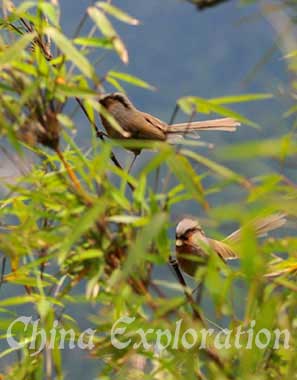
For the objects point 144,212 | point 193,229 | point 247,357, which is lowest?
point 247,357

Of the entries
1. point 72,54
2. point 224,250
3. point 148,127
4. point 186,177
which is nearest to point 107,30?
point 72,54

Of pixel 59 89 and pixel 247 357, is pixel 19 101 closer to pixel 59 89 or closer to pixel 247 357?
pixel 59 89

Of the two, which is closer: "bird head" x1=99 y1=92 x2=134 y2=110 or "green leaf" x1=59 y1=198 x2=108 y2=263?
"green leaf" x1=59 y1=198 x2=108 y2=263

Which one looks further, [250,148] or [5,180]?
[5,180]

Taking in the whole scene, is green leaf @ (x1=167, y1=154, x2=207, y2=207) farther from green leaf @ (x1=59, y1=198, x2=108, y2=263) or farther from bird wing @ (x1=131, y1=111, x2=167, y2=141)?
bird wing @ (x1=131, y1=111, x2=167, y2=141)

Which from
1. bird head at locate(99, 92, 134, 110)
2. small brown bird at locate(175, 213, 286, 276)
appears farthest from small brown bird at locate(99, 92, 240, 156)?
Result: small brown bird at locate(175, 213, 286, 276)

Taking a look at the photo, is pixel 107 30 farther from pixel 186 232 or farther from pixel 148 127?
pixel 186 232

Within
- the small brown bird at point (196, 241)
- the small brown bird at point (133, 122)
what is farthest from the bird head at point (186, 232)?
the small brown bird at point (133, 122)

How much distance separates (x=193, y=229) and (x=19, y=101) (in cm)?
53

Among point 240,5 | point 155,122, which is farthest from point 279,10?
point 155,122

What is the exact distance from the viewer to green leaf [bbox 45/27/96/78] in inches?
26.6

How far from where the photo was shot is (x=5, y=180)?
77 cm

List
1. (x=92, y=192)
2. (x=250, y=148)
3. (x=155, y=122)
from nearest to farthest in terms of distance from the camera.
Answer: (x=250, y=148) < (x=92, y=192) < (x=155, y=122)

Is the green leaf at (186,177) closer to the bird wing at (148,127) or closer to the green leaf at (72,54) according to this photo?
the green leaf at (72,54)
